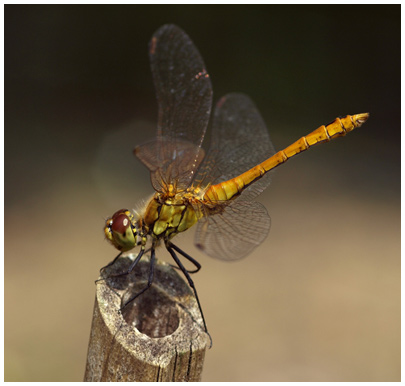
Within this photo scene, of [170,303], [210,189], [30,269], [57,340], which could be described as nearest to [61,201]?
[30,269]

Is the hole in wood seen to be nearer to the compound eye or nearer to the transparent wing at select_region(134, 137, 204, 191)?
the compound eye

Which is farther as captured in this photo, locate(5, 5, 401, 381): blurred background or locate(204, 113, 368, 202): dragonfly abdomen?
locate(5, 5, 401, 381): blurred background

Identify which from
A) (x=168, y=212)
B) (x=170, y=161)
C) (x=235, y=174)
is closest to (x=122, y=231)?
(x=168, y=212)

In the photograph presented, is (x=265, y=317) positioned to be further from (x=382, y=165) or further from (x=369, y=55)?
(x=369, y=55)

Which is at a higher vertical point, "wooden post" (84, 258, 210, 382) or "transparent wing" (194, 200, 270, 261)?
"transparent wing" (194, 200, 270, 261)

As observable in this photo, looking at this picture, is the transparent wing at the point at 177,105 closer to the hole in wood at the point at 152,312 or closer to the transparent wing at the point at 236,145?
the transparent wing at the point at 236,145

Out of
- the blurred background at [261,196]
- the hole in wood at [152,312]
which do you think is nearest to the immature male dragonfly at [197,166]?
the hole in wood at [152,312]

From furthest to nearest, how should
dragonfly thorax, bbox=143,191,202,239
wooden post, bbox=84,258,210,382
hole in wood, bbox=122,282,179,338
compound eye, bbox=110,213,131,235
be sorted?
dragonfly thorax, bbox=143,191,202,239, compound eye, bbox=110,213,131,235, hole in wood, bbox=122,282,179,338, wooden post, bbox=84,258,210,382

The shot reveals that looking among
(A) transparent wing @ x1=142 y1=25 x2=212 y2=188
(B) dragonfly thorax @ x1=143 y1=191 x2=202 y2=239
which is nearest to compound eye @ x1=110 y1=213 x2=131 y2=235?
(B) dragonfly thorax @ x1=143 y1=191 x2=202 y2=239
